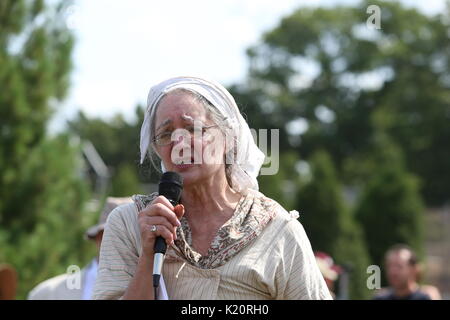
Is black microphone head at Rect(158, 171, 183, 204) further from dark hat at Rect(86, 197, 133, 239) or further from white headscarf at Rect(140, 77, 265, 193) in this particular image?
dark hat at Rect(86, 197, 133, 239)

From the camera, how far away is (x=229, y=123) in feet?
8.39

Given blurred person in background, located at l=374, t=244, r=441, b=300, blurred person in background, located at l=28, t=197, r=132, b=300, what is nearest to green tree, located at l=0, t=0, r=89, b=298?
blurred person in background, located at l=374, t=244, r=441, b=300

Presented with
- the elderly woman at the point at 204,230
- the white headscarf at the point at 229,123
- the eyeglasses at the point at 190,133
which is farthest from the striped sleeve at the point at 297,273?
the eyeglasses at the point at 190,133

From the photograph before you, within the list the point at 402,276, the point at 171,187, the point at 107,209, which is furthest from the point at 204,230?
the point at 402,276

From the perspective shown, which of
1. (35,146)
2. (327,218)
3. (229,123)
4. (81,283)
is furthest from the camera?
(327,218)

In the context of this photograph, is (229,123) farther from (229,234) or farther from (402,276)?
(402,276)

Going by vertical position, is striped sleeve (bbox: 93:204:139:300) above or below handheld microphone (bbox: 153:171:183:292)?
below

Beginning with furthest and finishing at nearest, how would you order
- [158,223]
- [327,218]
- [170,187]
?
[327,218] < [170,187] < [158,223]

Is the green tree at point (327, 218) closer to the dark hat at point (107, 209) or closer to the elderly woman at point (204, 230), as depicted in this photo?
the dark hat at point (107, 209)

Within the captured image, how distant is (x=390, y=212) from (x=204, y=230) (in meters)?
18.8

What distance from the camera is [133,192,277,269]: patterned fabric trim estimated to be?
2385 mm

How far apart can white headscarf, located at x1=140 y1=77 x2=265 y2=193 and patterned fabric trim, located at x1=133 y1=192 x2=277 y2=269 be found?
4.3 inches

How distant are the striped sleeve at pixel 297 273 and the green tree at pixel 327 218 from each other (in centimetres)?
1573
